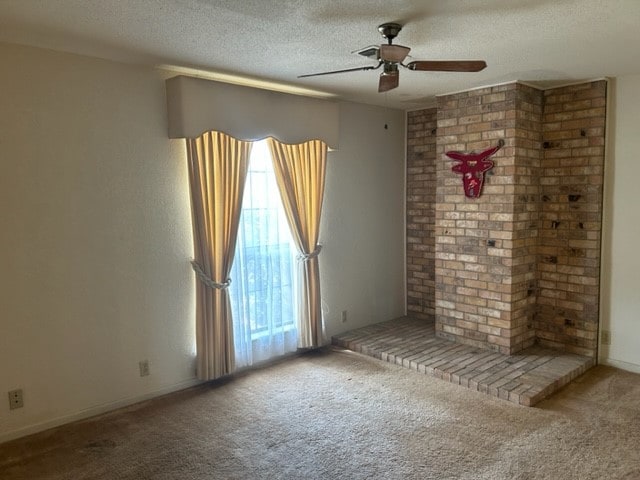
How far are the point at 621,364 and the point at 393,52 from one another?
3276 millimetres

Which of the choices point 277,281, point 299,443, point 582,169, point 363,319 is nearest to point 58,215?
point 277,281

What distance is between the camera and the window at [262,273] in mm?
3996

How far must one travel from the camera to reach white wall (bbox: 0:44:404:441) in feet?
9.64

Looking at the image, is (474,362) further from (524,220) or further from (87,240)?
(87,240)

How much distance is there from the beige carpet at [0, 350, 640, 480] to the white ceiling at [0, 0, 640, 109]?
239cm

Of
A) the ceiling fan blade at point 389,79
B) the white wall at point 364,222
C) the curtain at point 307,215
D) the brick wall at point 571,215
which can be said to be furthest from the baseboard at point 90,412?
the brick wall at point 571,215

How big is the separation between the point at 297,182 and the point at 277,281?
35.3 inches

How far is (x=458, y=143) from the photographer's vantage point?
434 cm

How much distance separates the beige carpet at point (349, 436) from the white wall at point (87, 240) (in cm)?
28

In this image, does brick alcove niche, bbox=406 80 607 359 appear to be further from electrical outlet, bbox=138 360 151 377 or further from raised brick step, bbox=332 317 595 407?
electrical outlet, bbox=138 360 151 377

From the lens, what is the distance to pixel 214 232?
374cm

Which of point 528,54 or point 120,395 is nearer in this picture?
point 528,54

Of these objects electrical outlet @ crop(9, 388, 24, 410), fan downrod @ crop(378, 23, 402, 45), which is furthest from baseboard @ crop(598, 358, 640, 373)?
electrical outlet @ crop(9, 388, 24, 410)

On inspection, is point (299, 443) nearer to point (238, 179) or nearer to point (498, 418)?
point (498, 418)
